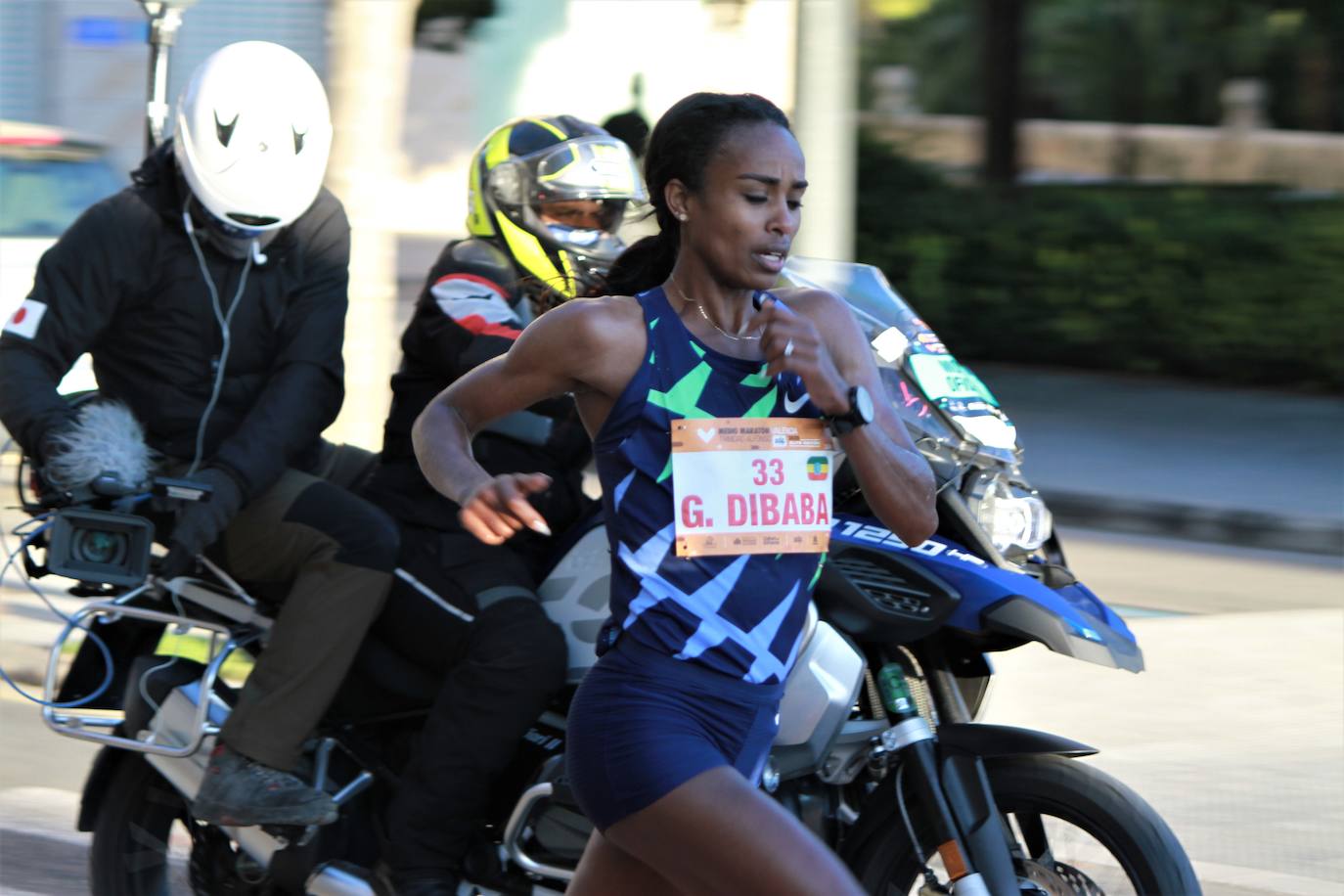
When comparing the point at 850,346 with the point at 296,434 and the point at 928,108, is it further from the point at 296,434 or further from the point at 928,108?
the point at 928,108

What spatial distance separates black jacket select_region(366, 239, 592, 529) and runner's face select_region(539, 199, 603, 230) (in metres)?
0.15

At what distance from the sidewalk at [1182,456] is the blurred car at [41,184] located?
5.56 meters

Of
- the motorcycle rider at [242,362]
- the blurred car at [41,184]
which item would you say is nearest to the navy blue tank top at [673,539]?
the motorcycle rider at [242,362]

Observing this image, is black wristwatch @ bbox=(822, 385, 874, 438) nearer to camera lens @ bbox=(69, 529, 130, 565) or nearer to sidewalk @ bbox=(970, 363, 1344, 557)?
camera lens @ bbox=(69, 529, 130, 565)

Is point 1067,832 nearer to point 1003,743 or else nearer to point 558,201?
point 1003,743

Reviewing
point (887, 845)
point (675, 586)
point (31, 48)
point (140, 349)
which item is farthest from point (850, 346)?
point (31, 48)

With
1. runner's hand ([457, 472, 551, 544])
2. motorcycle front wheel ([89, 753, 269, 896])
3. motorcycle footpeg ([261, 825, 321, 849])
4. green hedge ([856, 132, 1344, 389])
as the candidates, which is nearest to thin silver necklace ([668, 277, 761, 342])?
runner's hand ([457, 472, 551, 544])

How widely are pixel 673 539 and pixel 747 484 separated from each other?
14cm

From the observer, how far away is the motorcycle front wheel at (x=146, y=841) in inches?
170

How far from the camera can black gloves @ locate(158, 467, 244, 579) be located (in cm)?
397

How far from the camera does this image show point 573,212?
14.6 ft

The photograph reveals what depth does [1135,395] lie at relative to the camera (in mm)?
14828

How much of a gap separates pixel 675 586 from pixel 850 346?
483 millimetres

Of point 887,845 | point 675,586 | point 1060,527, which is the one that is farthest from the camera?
point 1060,527
